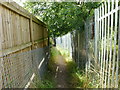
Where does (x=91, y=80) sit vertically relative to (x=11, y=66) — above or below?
below

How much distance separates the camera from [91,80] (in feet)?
11.1

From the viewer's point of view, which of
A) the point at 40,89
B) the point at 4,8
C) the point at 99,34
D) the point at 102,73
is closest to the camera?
the point at 4,8

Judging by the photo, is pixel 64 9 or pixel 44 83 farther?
pixel 44 83

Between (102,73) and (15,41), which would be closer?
(15,41)

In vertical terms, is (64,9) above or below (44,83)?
above

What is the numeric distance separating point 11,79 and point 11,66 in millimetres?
174

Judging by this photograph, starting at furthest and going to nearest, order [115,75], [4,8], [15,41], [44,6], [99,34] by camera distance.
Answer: [44,6]
[99,34]
[115,75]
[15,41]
[4,8]

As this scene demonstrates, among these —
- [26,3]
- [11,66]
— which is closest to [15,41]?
[11,66]

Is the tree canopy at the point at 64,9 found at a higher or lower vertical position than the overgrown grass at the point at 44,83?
higher

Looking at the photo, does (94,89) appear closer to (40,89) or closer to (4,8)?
(40,89)

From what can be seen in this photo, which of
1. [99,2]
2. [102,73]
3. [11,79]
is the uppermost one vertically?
[99,2]

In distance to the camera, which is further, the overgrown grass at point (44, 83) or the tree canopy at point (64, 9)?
the tree canopy at point (64, 9)

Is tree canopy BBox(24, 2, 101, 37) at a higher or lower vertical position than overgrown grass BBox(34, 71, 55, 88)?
higher

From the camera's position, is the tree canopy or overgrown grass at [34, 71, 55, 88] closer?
overgrown grass at [34, 71, 55, 88]
